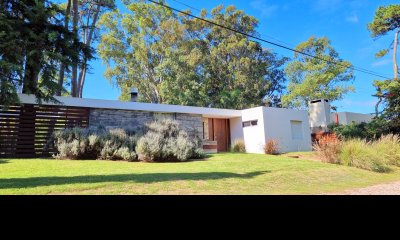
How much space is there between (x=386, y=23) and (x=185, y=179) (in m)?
21.8

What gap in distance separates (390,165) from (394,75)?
14.4 meters

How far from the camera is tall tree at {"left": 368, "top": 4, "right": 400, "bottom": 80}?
21.3 meters

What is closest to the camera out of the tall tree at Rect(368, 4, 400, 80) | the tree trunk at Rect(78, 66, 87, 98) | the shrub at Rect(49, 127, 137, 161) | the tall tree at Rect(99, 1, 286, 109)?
the shrub at Rect(49, 127, 137, 161)

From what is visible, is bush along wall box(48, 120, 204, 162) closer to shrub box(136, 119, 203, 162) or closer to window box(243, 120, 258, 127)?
shrub box(136, 119, 203, 162)

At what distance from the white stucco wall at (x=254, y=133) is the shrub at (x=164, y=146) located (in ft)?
21.5

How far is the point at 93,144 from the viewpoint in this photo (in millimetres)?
12172

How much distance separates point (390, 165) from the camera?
13805mm

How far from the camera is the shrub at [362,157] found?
1258cm

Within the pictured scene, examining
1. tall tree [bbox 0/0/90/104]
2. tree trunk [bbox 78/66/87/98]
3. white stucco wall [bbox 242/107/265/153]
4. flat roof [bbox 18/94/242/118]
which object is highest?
tree trunk [bbox 78/66/87/98]

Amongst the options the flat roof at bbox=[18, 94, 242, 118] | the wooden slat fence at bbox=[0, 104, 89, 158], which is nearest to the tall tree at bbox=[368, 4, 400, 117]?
the flat roof at bbox=[18, 94, 242, 118]

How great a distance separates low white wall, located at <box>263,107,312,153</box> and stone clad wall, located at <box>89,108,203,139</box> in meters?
4.59
